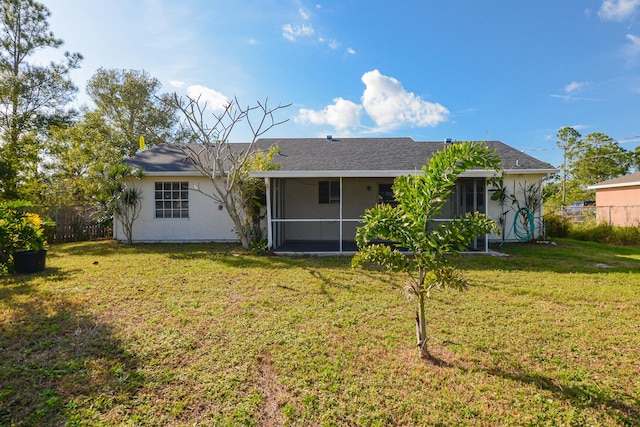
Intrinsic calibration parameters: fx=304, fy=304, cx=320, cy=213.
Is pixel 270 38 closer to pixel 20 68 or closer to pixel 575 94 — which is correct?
pixel 20 68

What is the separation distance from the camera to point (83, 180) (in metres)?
15.8

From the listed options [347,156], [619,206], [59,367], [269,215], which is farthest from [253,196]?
[619,206]

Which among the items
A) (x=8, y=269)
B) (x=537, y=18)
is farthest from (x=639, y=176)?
(x=8, y=269)

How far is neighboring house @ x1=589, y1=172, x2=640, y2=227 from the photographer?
13.3 meters

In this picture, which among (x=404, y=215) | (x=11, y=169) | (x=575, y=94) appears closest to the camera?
(x=404, y=215)

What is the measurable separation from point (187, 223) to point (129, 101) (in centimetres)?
1644

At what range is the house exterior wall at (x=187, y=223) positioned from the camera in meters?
11.0

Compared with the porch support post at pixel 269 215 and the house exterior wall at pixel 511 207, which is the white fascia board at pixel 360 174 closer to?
the porch support post at pixel 269 215

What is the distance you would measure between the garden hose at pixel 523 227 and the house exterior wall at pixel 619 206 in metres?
4.53

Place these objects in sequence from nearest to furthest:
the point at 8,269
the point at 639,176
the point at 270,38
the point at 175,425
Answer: the point at 175,425 < the point at 8,269 < the point at 270,38 < the point at 639,176

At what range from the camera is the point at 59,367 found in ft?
9.61

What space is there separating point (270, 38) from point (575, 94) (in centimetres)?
1918

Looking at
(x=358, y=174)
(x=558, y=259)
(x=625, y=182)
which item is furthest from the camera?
(x=625, y=182)

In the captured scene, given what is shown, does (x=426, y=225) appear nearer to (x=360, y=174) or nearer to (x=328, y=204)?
(x=360, y=174)
